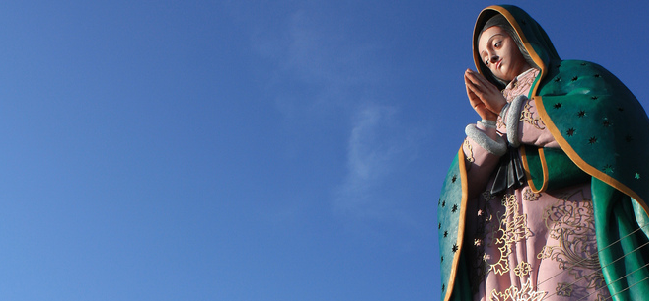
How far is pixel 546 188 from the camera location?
6.37m

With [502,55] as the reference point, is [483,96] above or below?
below

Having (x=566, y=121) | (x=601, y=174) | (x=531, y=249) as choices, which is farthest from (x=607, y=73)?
(x=531, y=249)

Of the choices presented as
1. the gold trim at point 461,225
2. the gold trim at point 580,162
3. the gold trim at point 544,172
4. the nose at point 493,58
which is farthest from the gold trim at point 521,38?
the gold trim at point 461,225

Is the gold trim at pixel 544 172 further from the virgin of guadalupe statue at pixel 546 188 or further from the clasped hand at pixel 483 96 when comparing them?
the clasped hand at pixel 483 96

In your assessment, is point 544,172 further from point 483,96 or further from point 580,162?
point 483,96

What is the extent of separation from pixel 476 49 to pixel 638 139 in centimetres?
236

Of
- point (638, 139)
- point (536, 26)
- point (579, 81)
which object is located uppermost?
point (536, 26)

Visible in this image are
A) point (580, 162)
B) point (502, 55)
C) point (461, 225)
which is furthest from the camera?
point (502, 55)

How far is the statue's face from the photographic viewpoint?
25.0 feet

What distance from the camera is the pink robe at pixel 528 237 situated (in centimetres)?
595

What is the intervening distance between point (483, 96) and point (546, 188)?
44.3 inches

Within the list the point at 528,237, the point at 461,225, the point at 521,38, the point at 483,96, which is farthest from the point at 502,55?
the point at 528,237

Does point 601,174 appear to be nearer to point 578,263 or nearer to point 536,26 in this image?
point 578,263

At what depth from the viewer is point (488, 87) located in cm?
710
